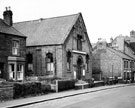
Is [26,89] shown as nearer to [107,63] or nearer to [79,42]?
[79,42]

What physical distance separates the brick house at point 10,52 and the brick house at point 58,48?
6.17 m

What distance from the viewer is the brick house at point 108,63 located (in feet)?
166

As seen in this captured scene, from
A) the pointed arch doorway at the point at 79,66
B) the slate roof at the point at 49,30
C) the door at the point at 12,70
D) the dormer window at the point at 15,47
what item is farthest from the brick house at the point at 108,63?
the door at the point at 12,70

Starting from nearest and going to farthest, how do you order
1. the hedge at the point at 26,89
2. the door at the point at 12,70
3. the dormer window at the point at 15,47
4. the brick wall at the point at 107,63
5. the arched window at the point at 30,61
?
1. the hedge at the point at 26,89
2. the door at the point at 12,70
3. the dormer window at the point at 15,47
4. the arched window at the point at 30,61
5. the brick wall at the point at 107,63

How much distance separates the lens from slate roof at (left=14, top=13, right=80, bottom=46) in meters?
37.6

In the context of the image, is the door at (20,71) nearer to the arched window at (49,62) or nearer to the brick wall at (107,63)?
the arched window at (49,62)

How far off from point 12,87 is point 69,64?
19558mm

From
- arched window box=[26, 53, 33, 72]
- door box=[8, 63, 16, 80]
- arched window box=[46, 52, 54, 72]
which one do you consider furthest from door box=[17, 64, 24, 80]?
arched window box=[26, 53, 33, 72]

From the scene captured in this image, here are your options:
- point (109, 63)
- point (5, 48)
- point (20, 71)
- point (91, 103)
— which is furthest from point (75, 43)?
point (91, 103)

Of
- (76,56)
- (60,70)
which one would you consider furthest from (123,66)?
(60,70)

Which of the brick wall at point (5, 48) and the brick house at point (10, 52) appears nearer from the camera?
the brick wall at point (5, 48)

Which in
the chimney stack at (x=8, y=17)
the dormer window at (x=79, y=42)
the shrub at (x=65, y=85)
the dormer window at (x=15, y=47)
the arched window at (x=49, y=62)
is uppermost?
the chimney stack at (x=8, y=17)

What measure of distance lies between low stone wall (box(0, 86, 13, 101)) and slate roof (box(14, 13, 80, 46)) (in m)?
18.0

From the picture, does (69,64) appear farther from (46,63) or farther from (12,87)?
(12,87)
